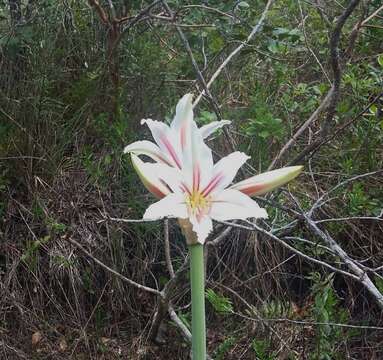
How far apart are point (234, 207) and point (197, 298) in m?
0.11

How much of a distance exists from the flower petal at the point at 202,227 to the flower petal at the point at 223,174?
0.04 m

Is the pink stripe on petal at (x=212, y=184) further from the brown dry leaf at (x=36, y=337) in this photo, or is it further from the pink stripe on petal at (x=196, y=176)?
the brown dry leaf at (x=36, y=337)

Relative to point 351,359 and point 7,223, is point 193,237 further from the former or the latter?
point 7,223

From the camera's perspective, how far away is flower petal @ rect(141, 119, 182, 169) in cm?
79

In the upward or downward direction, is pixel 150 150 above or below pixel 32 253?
above

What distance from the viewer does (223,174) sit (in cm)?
80

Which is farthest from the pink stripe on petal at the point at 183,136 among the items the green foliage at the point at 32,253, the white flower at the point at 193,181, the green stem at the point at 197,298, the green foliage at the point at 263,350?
the green foliage at the point at 32,253

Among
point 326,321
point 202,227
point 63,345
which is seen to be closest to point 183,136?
point 202,227

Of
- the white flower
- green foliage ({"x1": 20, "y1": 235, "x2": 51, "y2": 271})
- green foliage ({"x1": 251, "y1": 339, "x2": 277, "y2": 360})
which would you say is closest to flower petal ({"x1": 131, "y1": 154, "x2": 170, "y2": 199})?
the white flower

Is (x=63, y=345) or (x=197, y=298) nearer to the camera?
(x=197, y=298)

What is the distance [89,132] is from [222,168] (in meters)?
1.87

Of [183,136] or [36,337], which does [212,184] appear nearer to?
[183,136]

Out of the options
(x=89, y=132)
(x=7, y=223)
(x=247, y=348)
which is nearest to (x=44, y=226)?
(x=7, y=223)

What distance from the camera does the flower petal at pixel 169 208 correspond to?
715mm
